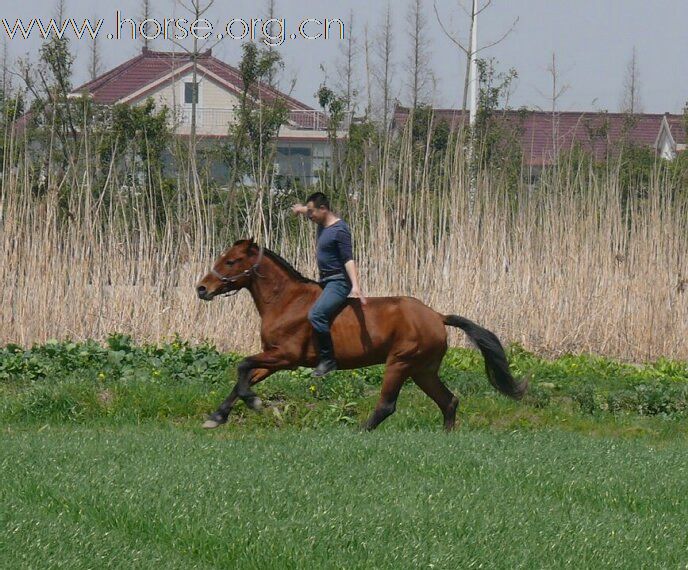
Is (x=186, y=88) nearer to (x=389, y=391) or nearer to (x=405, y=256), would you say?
(x=405, y=256)

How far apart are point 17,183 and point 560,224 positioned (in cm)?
680

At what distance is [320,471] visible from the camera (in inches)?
312

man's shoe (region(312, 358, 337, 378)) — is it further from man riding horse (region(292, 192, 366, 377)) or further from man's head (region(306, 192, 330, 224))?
man's head (region(306, 192, 330, 224))

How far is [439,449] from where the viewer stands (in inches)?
349

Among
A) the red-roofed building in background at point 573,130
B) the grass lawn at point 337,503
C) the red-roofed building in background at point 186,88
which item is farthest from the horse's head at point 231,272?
the red-roofed building in background at point 186,88

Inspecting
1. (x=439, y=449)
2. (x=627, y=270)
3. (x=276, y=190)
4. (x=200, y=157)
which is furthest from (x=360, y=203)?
(x=439, y=449)

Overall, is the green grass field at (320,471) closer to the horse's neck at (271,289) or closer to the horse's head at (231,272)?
the horse's neck at (271,289)

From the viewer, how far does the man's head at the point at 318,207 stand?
10617mm

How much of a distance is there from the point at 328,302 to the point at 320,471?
2874 mm

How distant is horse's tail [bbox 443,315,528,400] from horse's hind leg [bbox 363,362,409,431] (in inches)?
24.3

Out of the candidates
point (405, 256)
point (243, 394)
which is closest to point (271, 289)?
point (243, 394)

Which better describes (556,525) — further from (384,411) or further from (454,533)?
(384,411)

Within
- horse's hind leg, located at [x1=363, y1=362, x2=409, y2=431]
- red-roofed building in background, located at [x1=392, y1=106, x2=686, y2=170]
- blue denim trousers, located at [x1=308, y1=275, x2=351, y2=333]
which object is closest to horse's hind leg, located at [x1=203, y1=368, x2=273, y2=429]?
blue denim trousers, located at [x1=308, y1=275, x2=351, y2=333]

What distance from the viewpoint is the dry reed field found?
14.4 metres
